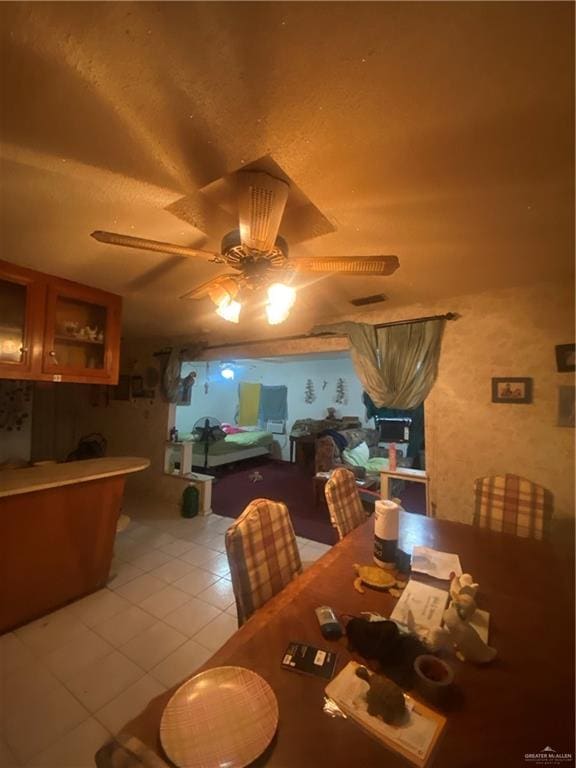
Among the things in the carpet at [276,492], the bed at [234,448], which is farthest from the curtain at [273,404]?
the carpet at [276,492]

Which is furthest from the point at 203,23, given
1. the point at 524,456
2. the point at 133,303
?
the point at 524,456

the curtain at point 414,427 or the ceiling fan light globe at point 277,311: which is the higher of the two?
the ceiling fan light globe at point 277,311

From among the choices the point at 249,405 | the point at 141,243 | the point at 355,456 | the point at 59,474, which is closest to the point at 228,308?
the point at 141,243

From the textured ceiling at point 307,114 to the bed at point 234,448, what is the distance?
4481 mm

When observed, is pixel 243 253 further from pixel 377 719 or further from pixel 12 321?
pixel 12 321

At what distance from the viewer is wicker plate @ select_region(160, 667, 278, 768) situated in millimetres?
542

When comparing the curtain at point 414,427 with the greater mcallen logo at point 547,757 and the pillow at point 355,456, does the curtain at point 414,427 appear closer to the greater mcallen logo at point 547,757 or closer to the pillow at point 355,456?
the pillow at point 355,456

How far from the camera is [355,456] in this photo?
4391mm

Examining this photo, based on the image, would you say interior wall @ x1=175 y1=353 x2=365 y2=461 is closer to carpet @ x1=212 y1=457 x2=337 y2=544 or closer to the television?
the television

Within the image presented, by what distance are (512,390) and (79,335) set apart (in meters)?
3.09

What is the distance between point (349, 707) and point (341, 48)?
1.45 m

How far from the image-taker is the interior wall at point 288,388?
674 centimetres

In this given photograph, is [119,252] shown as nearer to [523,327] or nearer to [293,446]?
[523,327]

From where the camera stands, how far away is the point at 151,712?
2.05 ft
